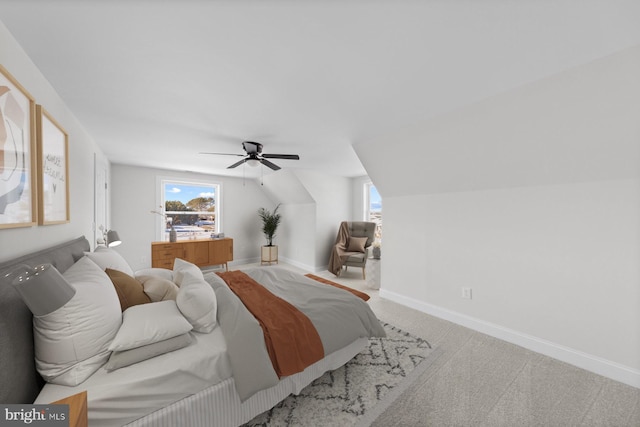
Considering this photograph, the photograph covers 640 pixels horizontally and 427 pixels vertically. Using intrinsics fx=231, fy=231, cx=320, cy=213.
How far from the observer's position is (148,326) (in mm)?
1297

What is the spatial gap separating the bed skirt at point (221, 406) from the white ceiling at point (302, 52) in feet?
6.38

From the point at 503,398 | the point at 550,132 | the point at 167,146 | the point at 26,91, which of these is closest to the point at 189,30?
the point at 26,91

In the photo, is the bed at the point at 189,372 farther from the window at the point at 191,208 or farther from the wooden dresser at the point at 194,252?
the window at the point at 191,208

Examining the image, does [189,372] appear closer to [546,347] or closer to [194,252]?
[546,347]

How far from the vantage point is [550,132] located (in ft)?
6.28

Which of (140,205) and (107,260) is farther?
(140,205)

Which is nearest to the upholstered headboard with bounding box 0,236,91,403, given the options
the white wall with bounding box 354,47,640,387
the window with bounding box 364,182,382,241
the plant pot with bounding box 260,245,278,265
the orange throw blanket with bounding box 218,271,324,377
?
the orange throw blanket with bounding box 218,271,324,377

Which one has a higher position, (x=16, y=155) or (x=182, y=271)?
(x=16, y=155)

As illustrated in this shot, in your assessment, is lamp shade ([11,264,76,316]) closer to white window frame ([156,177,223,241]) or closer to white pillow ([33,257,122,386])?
white pillow ([33,257,122,386])

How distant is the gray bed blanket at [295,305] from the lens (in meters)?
1.35

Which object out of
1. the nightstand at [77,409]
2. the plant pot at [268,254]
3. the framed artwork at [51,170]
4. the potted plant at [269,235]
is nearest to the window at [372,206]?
the potted plant at [269,235]

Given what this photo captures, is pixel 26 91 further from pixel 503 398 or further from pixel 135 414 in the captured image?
pixel 503 398

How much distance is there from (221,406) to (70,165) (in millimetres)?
2270

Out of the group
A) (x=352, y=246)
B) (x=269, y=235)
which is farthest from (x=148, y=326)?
(x=269, y=235)
